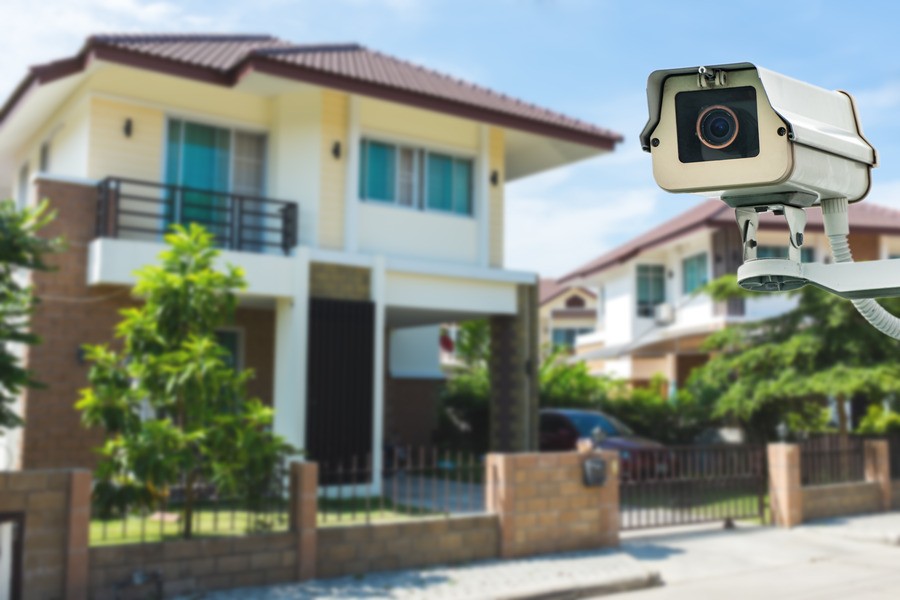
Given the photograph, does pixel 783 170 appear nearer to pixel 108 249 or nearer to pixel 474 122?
pixel 108 249

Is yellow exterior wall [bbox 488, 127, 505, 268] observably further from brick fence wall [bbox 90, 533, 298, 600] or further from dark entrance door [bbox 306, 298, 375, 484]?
brick fence wall [bbox 90, 533, 298, 600]

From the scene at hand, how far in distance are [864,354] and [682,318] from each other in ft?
40.8

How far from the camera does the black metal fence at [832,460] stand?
13320mm

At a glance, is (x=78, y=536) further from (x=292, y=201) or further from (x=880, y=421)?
(x=880, y=421)

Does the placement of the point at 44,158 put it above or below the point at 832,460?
above

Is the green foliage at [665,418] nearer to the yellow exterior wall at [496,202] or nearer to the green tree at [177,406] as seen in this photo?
the yellow exterior wall at [496,202]

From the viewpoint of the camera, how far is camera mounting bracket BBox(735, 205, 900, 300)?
1.86 meters

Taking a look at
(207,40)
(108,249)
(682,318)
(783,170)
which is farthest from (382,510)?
(682,318)

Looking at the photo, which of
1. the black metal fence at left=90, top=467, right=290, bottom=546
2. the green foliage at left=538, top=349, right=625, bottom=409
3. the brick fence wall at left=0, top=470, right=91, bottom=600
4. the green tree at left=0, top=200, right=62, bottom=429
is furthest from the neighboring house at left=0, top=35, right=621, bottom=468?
the green foliage at left=538, top=349, right=625, bottom=409

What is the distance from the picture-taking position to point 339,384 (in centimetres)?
1339

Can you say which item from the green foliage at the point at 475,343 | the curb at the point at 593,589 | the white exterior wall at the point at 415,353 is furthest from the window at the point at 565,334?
the curb at the point at 593,589

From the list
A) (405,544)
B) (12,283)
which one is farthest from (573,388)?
(12,283)

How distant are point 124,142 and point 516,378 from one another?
7.43m

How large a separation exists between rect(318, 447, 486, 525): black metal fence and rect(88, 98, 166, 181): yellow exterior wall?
521cm
